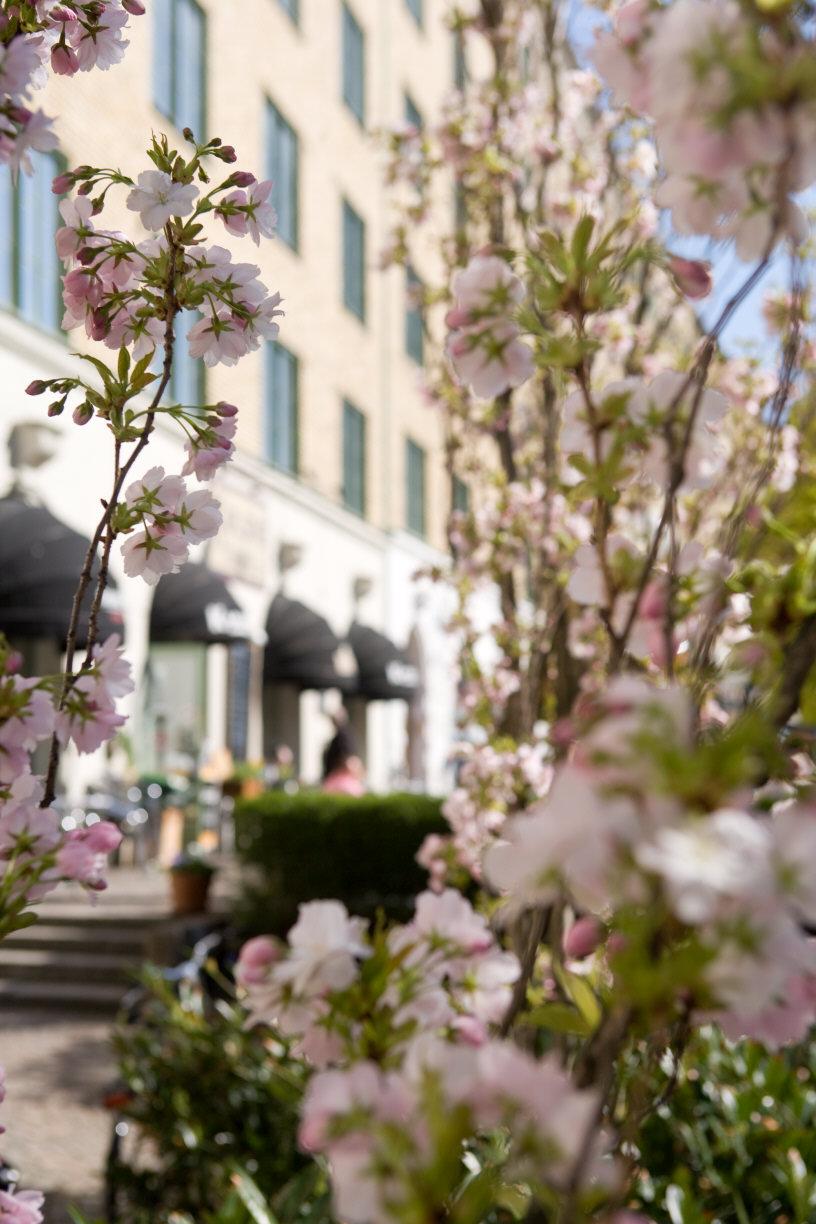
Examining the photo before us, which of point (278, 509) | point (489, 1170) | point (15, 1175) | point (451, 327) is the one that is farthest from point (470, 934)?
point (278, 509)

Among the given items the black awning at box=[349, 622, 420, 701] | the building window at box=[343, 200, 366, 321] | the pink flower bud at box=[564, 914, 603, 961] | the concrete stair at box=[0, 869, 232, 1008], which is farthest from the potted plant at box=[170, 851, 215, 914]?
the building window at box=[343, 200, 366, 321]

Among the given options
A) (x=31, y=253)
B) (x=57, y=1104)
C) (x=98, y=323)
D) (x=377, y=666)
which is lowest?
(x=57, y=1104)

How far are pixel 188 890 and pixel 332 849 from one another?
4.06 feet

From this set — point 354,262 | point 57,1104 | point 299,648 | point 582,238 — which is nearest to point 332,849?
point 57,1104

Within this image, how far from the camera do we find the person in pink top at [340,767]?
40.4 ft

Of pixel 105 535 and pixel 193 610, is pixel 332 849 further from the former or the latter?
pixel 105 535

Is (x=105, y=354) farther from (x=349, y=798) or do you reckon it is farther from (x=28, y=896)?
(x=28, y=896)

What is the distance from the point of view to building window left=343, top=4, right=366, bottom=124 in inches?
842

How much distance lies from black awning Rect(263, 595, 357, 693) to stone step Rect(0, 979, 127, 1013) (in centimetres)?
869

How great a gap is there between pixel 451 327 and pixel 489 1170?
2.57 ft

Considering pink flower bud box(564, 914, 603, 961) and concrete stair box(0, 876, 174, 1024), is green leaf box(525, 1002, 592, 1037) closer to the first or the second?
pink flower bud box(564, 914, 603, 961)

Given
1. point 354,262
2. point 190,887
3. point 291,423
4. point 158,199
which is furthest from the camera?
point 354,262

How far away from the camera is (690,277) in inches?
52.1

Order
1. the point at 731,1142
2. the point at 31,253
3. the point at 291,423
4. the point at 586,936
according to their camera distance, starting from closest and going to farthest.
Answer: the point at 586,936
the point at 731,1142
the point at 31,253
the point at 291,423
